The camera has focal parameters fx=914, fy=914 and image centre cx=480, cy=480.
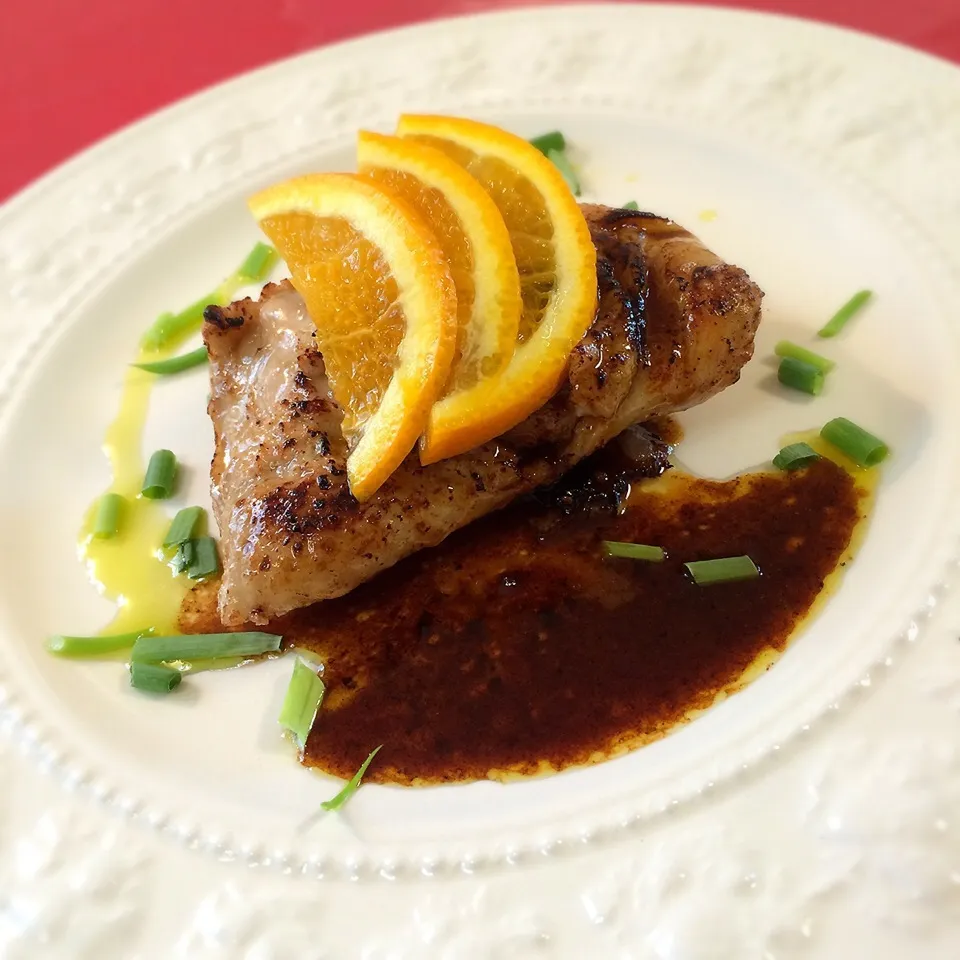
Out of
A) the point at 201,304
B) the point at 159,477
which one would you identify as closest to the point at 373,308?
the point at 159,477

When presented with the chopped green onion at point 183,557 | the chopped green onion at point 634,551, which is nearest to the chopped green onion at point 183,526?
the chopped green onion at point 183,557

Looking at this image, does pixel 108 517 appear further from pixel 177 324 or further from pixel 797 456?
pixel 797 456

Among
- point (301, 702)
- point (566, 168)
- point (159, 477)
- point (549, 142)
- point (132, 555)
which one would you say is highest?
point (549, 142)

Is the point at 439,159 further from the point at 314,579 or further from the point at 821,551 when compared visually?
the point at 821,551

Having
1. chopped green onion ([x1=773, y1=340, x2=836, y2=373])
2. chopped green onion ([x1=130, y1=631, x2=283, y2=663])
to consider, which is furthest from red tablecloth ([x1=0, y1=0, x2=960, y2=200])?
chopped green onion ([x1=130, y1=631, x2=283, y2=663])

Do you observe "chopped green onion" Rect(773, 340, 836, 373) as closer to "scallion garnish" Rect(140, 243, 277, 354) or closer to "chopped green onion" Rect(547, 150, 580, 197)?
"chopped green onion" Rect(547, 150, 580, 197)

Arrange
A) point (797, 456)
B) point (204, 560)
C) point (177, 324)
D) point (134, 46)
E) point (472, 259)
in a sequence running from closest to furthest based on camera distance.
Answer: point (472, 259)
point (797, 456)
point (204, 560)
point (177, 324)
point (134, 46)

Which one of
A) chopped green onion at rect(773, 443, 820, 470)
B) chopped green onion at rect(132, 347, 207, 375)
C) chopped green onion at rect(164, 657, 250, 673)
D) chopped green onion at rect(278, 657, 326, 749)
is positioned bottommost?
chopped green onion at rect(278, 657, 326, 749)
